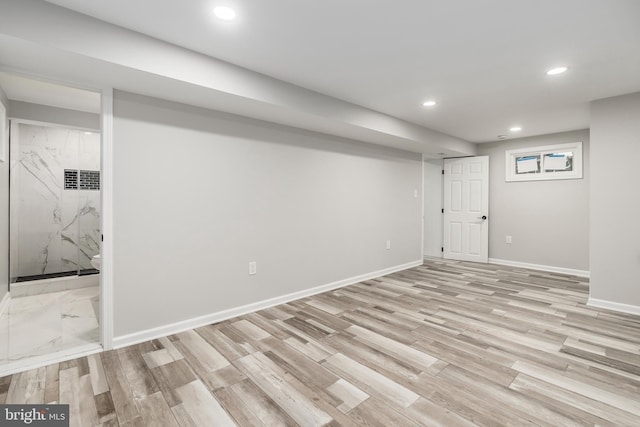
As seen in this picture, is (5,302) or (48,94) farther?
(5,302)

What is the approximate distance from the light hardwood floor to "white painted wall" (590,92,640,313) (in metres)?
0.34

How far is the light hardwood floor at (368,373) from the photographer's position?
1.74m

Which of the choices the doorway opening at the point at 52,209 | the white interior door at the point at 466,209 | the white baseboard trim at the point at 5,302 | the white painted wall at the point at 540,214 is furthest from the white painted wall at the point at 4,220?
the white painted wall at the point at 540,214

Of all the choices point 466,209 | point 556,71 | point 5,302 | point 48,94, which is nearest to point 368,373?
point 556,71

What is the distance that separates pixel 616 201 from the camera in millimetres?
3355

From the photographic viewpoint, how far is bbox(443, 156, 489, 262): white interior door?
5.91 metres

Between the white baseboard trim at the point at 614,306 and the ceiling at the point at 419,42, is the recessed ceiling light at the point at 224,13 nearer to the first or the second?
the ceiling at the point at 419,42

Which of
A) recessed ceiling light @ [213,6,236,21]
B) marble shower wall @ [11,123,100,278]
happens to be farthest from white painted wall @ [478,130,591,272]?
marble shower wall @ [11,123,100,278]

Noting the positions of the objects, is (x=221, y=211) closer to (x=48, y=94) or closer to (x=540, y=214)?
(x=48, y=94)

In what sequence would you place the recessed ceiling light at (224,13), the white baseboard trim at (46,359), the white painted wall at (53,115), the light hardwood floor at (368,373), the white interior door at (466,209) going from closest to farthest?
the light hardwood floor at (368,373)
the recessed ceiling light at (224,13)
the white baseboard trim at (46,359)
the white painted wall at (53,115)
the white interior door at (466,209)

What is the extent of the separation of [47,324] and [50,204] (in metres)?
2.38

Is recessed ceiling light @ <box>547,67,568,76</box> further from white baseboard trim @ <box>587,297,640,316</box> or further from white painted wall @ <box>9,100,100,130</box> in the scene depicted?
white painted wall @ <box>9,100,100,130</box>

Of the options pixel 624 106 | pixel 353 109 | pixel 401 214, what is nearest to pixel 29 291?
pixel 353 109

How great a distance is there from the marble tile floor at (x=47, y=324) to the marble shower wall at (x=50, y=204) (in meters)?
0.87
